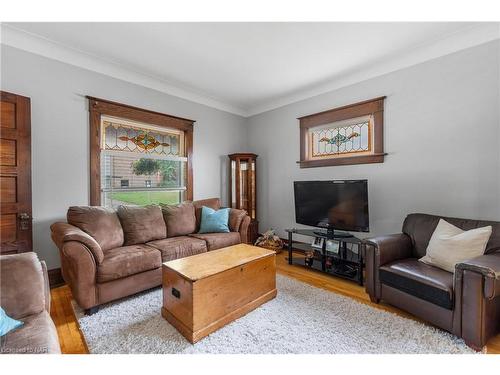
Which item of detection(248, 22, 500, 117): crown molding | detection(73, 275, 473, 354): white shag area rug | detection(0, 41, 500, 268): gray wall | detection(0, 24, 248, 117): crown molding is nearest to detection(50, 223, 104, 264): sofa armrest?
detection(73, 275, 473, 354): white shag area rug

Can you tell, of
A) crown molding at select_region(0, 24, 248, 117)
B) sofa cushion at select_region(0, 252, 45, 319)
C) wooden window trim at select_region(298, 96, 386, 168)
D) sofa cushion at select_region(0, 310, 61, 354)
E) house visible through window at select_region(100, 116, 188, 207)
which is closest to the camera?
sofa cushion at select_region(0, 310, 61, 354)

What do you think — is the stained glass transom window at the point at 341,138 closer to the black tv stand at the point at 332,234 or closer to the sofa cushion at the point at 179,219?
the black tv stand at the point at 332,234

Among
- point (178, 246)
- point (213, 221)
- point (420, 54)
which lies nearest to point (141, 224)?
point (178, 246)

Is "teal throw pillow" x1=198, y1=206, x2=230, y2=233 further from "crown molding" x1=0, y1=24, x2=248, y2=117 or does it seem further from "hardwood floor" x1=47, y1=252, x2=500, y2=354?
"crown molding" x1=0, y1=24, x2=248, y2=117

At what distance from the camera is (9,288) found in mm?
1274

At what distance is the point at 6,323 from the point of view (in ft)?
3.78

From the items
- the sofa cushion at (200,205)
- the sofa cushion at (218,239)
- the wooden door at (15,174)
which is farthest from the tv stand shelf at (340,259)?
the wooden door at (15,174)

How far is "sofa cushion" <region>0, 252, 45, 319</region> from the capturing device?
1.26 meters

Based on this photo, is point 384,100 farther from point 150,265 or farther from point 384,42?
point 150,265

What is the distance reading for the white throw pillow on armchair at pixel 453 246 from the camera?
6.22 feet

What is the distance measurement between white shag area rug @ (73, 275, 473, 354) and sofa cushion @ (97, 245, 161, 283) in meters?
0.30

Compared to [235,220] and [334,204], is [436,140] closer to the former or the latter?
[334,204]

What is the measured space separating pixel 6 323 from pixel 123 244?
1568 mm

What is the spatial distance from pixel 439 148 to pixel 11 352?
3.73 meters
